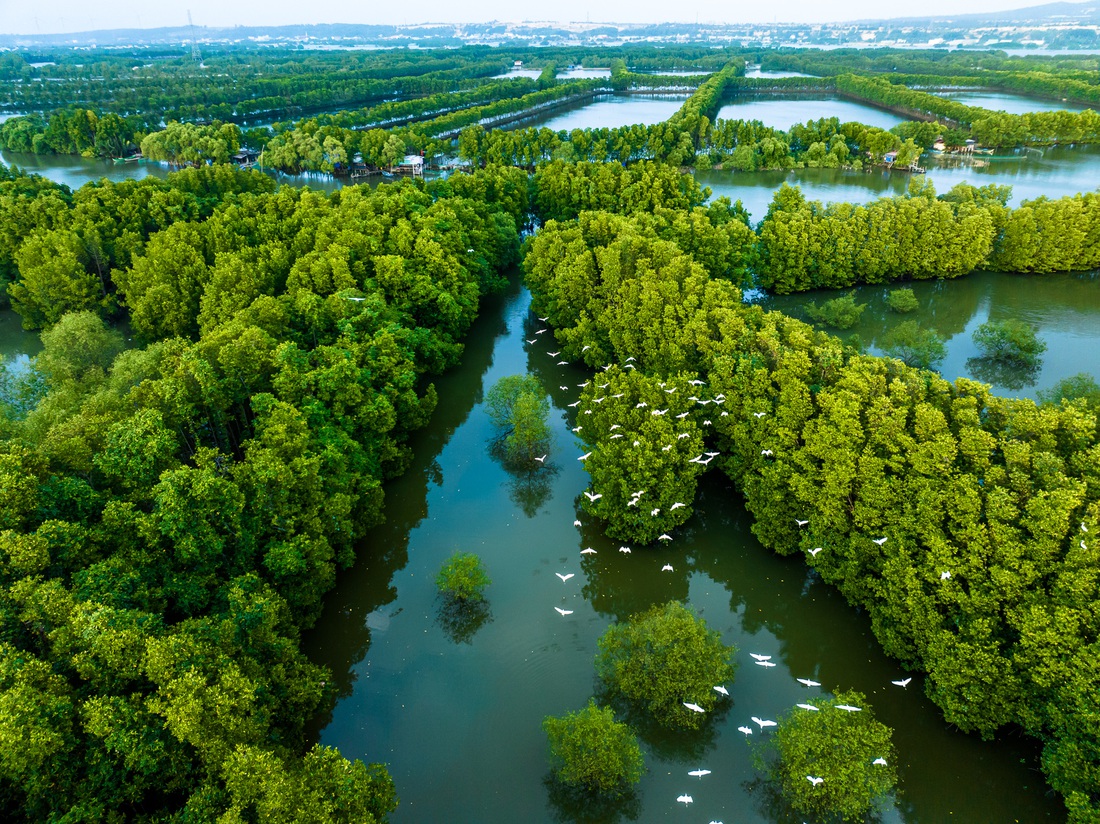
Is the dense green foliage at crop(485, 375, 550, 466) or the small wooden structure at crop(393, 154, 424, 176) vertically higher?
the small wooden structure at crop(393, 154, 424, 176)

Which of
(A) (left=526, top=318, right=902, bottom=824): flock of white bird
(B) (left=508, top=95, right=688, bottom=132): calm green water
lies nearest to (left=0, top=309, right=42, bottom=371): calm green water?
(A) (left=526, top=318, right=902, bottom=824): flock of white bird

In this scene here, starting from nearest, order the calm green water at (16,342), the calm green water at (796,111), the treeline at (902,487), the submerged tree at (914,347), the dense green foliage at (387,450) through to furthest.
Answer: the dense green foliage at (387,450), the treeline at (902,487), the submerged tree at (914,347), the calm green water at (16,342), the calm green water at (796,111)

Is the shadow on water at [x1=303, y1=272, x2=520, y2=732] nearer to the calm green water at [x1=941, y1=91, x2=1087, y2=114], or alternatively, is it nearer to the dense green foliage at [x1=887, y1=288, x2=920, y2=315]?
the dense green foliage at [x1=887, y1=288, x2=920, y2=315]

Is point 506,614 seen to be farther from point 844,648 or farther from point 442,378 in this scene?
point 442,378

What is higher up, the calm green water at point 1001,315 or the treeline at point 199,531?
the treeline at point 199,531

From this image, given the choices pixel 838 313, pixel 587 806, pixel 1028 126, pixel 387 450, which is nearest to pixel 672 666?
pixel 587 806

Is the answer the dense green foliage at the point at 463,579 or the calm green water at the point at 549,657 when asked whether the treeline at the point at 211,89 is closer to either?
the calm green water at the point at 549,657

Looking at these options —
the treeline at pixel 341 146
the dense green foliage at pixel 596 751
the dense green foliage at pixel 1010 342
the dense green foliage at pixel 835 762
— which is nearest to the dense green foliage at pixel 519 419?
the dense green foliage at pixel 596 751
